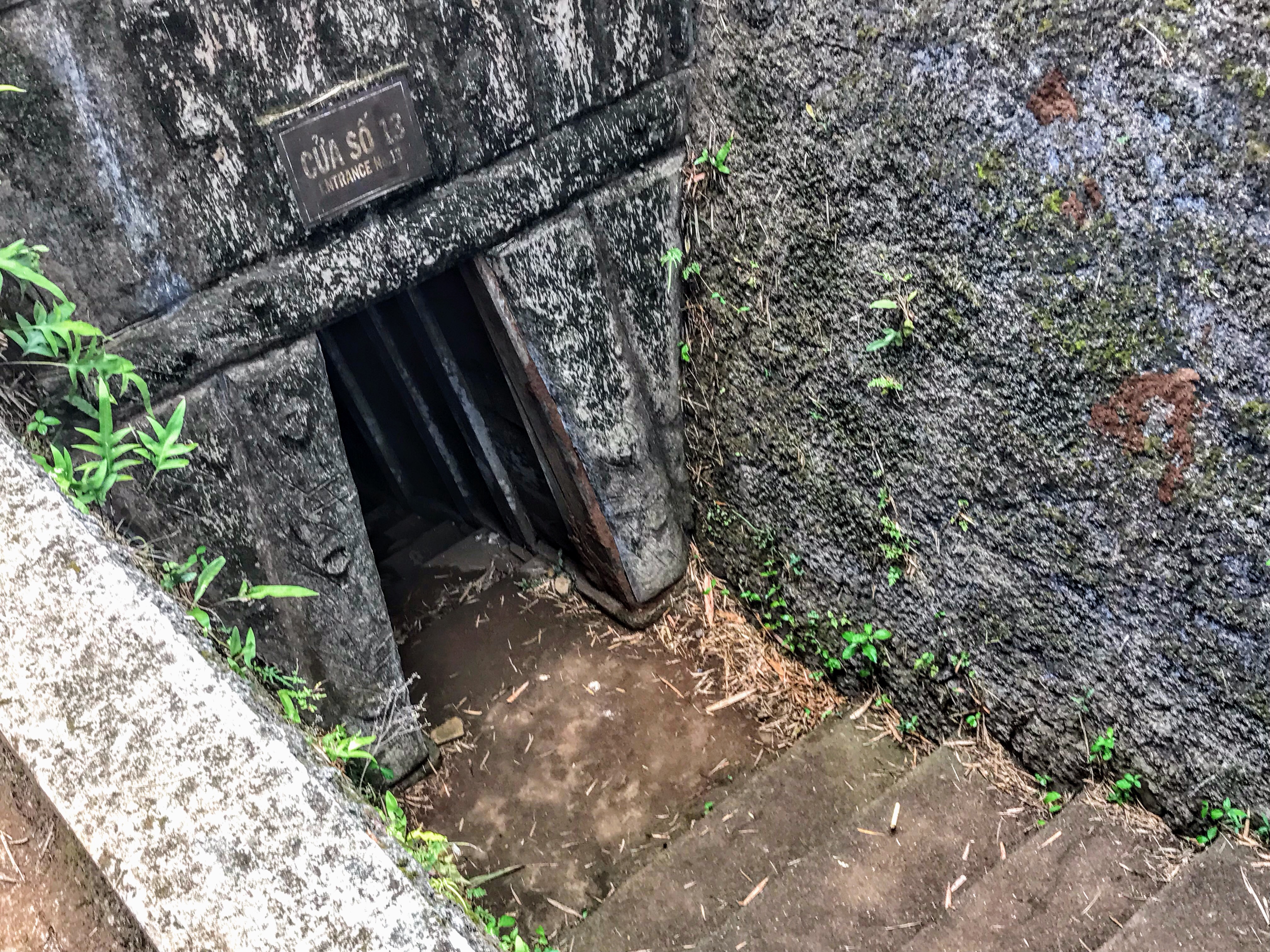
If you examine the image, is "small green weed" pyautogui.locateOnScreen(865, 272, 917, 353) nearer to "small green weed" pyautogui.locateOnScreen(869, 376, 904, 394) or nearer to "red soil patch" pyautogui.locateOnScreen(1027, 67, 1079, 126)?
"small green weed" pyautogui.locateOnScreen(869, 376, 904, 394)

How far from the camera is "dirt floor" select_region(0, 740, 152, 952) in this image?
4.16ft

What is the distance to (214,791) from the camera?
49.5 inches

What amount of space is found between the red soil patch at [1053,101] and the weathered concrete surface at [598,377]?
4.48 feet

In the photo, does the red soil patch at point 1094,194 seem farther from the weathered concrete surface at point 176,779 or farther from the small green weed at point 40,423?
the small green weed at point 40,423

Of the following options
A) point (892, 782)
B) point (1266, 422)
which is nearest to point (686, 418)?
point (892, 782)

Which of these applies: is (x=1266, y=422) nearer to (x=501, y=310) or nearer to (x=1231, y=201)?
(x=1231, y=201)

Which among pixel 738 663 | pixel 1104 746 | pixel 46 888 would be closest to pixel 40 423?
pixel 46 888

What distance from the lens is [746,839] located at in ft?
10.4

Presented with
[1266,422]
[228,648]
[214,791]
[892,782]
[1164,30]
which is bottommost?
[892,782]

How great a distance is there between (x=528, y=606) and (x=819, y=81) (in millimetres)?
2518

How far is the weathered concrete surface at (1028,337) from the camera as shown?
2.01m

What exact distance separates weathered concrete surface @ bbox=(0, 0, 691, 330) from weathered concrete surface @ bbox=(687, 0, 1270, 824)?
66 centimetres

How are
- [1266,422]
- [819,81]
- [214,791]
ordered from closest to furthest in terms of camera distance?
1. [214,791]
2. [1266,422]
3. [819,81]

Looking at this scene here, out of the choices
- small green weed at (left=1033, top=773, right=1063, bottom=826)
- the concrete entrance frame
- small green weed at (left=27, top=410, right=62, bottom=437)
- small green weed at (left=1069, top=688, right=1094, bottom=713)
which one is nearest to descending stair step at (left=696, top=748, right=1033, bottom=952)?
→ small green weed at (left=1033, top=773, right=1063, bottom=826)
